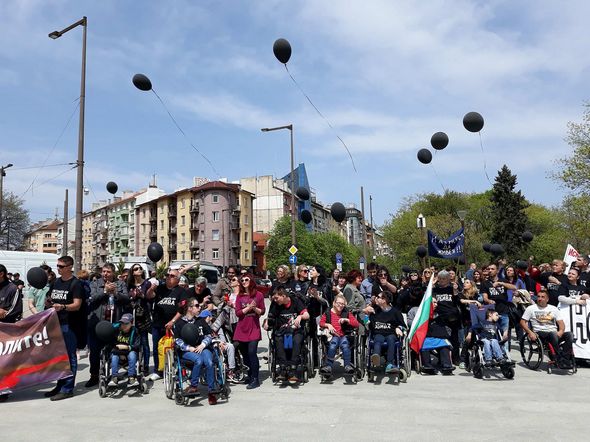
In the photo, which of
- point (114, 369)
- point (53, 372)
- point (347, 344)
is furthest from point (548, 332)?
point (53, 372)

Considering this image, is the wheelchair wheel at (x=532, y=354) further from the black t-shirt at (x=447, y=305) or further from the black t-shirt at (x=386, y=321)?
the black t-shirt at (x=386, y=321)

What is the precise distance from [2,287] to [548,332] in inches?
351

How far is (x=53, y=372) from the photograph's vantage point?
7.86 meters

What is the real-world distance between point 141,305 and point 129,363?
3.88 feet

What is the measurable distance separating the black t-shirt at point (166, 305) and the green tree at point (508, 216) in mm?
50225

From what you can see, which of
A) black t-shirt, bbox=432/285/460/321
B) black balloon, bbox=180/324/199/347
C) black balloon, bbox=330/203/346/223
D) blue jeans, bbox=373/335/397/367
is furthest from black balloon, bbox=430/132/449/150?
black balloon, bbox=180/324/199/347

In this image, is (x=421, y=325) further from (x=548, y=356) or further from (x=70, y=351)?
(x=70, y=351)

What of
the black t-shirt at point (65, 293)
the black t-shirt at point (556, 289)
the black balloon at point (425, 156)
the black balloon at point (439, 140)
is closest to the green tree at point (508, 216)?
the black balloon at point (425, 156)

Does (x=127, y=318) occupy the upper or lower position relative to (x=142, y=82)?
lower

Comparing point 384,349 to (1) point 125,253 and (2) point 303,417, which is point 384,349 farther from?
(1) point 125,253

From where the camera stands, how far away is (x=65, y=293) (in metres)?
7.93

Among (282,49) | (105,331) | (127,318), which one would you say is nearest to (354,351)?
(127,318)

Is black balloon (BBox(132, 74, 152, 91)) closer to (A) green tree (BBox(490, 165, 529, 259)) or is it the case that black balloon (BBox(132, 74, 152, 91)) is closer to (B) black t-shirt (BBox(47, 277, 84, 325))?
(B) black t-shirt (BBox(47, 277, 84, 325))

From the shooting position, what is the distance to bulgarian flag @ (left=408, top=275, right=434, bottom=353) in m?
9.25
